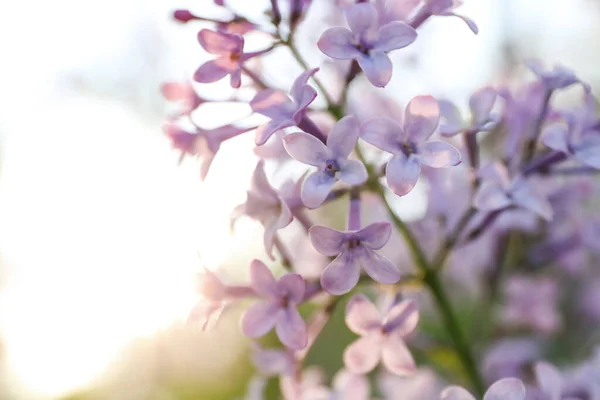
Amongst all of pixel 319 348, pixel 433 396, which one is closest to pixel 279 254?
pixel 433 396

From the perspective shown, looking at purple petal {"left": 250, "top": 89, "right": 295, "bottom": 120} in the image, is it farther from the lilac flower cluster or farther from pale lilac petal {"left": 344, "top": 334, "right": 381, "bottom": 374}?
pale lilac petal {"left": 344, "top": 334, "right": 381, "bottom": 374}

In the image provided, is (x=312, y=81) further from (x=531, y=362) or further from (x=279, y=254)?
(x=531, y=362)

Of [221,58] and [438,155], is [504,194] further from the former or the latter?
[221,58]

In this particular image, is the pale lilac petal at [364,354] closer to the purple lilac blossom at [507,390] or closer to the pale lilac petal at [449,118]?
the purple lilac blossom at [507,390]

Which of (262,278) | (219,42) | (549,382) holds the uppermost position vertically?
(219,42)

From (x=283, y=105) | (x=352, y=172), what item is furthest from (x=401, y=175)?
(x=283, y=105)

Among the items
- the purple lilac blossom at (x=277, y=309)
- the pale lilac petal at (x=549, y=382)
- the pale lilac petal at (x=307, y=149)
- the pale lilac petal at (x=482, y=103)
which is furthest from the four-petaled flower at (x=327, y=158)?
the pale lilac petal at (x=549, y=382)
